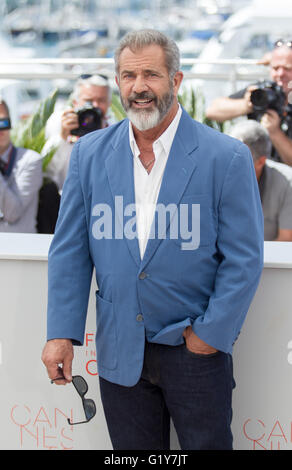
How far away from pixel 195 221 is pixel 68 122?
2.14 m

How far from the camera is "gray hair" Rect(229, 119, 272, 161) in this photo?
10.3ft

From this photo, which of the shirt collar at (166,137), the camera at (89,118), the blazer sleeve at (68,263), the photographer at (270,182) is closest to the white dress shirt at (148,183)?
the shirt collar at (166,137)

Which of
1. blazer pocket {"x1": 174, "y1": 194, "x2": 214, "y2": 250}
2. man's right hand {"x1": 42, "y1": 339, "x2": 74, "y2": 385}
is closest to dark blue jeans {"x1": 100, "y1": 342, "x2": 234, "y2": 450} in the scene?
man's right hand {"x1": 42, "y1": 339, "x2": 74, "y2": 385}

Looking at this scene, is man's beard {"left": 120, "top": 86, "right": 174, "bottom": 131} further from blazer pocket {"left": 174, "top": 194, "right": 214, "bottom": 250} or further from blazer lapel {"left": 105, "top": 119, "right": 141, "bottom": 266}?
blazer pocket {"left": 174, "top": 194, "right": 214, "bottom": 250}

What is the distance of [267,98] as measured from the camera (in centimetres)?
338

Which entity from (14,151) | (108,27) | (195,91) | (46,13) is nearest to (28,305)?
(14,151)

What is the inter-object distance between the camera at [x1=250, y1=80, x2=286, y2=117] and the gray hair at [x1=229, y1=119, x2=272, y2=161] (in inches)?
7.2

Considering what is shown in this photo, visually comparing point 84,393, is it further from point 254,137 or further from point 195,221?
point 254,137

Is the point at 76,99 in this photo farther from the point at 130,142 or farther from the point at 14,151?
the point at 130,142

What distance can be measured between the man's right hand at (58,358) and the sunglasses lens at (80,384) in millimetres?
143

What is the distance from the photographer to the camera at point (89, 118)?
359cm

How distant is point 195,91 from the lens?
438 centimetres

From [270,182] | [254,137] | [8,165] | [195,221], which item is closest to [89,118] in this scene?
[8,165]

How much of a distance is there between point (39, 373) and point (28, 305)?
0.21 meters
